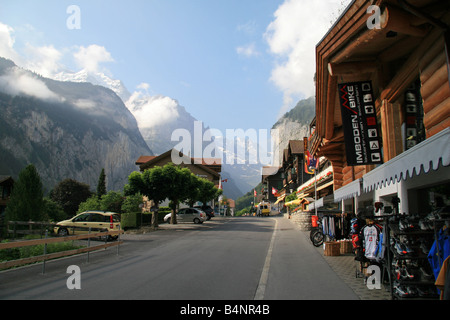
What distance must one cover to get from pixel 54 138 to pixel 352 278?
14432 cm

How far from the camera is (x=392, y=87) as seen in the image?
33.3 ft

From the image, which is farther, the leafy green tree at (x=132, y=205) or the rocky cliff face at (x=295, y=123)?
the rocky cliff face at (x=295, y=123)

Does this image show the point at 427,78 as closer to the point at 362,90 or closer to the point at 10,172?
the point at 362,90

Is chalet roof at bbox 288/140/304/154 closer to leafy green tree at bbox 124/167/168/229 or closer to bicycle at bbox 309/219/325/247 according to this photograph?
leafy green tree at bbox 124/167/168/229

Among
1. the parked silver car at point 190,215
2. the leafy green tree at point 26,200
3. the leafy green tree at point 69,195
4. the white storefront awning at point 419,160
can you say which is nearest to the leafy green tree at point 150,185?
the leafy green tree at point 26,200

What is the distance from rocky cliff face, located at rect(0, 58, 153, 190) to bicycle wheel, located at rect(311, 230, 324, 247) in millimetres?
118749

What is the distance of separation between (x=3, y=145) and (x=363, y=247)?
132178 millimetres

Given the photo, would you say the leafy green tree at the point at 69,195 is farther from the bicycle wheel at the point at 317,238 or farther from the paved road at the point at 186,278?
the bicycle wheel at the point at 317,238

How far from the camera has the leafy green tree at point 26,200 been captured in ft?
75.6

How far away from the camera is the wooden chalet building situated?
274 inches

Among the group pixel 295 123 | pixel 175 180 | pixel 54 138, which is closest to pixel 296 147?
pixel 175 180

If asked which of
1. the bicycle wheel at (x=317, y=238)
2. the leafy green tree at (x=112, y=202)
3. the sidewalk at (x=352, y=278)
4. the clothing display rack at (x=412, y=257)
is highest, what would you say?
the leafy green tree at (x=112, y=202)

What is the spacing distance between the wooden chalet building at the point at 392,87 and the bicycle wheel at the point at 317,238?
386cm

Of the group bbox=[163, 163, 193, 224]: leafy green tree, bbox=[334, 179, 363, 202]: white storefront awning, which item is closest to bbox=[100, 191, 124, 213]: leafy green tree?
bbox=[163, 163, 193, 224]: leafy green tree
